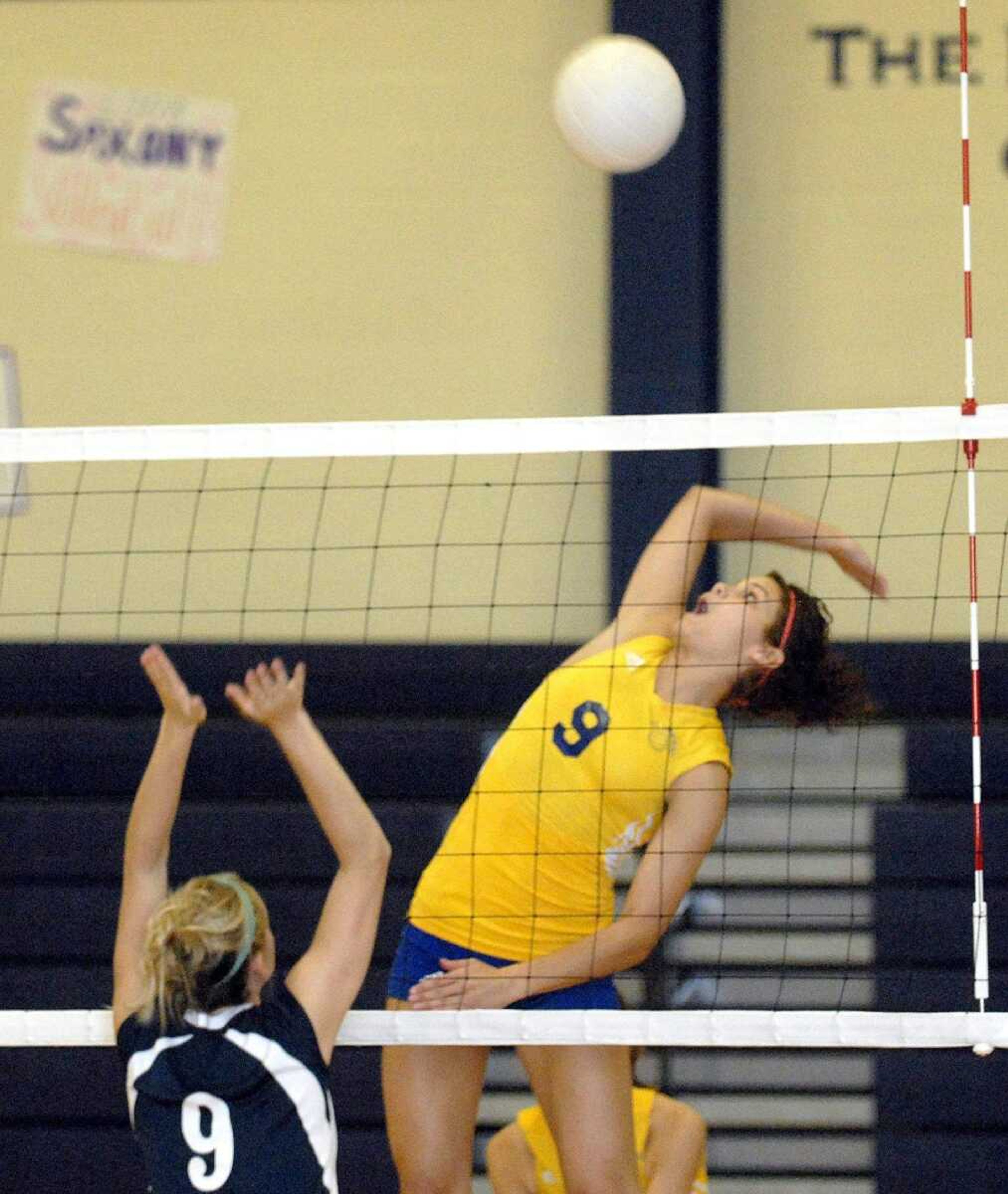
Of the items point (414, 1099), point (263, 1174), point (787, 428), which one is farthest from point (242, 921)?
point (787, 428)

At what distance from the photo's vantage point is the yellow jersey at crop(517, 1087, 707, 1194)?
3.60m

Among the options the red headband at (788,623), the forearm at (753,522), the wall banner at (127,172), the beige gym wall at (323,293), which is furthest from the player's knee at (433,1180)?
the wall banner at (127,172)

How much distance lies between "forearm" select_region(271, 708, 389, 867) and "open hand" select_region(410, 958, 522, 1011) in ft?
1.75

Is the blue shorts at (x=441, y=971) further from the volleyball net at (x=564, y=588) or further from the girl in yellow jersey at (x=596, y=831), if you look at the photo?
the volleyball net at (x=564, y=588)

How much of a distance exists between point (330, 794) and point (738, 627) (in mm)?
895

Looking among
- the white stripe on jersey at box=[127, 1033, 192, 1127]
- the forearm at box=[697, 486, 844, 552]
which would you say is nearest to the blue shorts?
the white stripe on jersey at box=[127, 1033, 192, 1127]

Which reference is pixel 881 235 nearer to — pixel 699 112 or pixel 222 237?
pixel 699 112

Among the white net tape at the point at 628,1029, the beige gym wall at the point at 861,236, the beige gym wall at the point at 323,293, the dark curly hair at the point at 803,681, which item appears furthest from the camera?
the beige gym wall at the point at 323,293

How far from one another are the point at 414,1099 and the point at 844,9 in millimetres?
3540

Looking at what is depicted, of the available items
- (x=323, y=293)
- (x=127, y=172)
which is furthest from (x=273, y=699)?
(x=127, y=172)

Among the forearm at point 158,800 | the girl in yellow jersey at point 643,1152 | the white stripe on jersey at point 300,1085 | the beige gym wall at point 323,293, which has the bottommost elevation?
the girl in yellow jersey at point 643,1152

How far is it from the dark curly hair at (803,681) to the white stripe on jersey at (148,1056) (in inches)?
48.9

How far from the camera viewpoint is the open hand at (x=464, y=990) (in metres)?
3.26

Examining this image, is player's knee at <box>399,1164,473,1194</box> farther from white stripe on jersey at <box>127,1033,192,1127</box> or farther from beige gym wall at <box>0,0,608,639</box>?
beige gym wall at <box>0,0,608,639</box>
